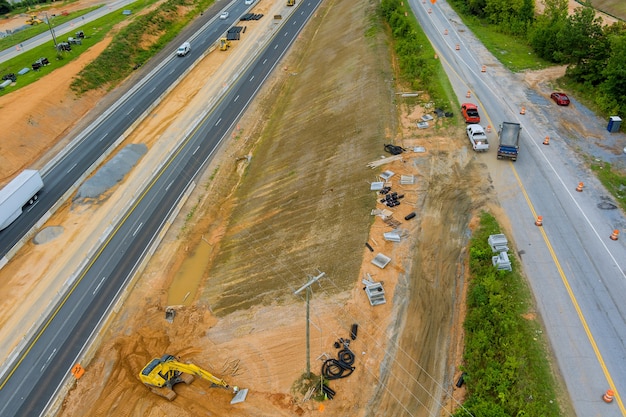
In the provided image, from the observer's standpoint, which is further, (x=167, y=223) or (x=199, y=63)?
(x=199, y=63)

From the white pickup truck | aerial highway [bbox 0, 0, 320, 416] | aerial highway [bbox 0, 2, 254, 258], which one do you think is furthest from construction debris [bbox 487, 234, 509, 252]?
aerial highway [bbox 0, 2, 254, 258]

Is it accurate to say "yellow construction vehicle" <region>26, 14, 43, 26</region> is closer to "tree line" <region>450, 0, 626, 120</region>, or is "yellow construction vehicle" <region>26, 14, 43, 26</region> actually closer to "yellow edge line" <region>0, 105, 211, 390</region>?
"yellow edge line" <region>0, 105, 211, 390</region>

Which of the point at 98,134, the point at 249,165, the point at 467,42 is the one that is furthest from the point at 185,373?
the point at 467,42

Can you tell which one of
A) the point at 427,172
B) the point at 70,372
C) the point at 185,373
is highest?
the point at 427,172

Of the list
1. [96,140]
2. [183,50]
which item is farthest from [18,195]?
[183,50]

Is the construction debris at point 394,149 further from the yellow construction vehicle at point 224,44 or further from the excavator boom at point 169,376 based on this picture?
the yellow construction vehicle at point 224,44

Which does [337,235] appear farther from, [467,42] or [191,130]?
[467,42]
